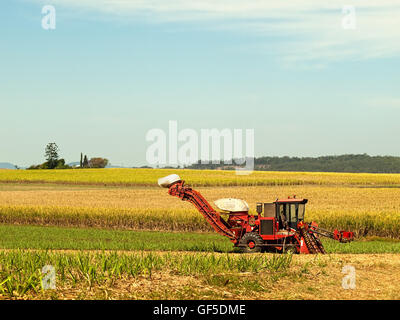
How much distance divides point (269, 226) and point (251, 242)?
3.02ft

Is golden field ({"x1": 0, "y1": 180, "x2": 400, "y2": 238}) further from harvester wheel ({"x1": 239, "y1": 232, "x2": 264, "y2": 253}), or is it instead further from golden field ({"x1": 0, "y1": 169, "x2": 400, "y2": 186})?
golden field ({"x1": 0, "y1": 169, "x2": 400, "y2": 186})

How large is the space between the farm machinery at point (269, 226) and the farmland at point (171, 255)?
35.2 inches

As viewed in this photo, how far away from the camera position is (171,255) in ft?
54.6

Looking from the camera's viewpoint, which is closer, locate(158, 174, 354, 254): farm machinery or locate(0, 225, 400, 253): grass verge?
locate(158, 174, 354, 254): farm machinery

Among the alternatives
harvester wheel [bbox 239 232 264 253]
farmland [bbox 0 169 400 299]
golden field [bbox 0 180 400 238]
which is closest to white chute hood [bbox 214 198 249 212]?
harvester wheel [bbox 239 232 264 253]

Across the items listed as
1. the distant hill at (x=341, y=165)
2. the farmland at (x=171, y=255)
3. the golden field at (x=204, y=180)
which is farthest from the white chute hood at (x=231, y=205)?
the distant hill at (x=341, y=165)

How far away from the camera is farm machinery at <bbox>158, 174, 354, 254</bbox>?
70.6 feet

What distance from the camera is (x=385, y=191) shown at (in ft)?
189

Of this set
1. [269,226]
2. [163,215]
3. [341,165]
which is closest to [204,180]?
[163,215]

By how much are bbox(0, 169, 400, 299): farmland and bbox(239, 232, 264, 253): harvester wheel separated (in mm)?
596

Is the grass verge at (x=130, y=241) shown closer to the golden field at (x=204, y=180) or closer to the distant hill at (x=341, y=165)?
the golden field at (x=204, y=180)

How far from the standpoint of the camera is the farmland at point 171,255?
12148mm

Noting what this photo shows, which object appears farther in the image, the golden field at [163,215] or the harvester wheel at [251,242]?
the golden field at [163,215]

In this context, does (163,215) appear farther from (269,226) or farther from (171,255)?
(171,255)
